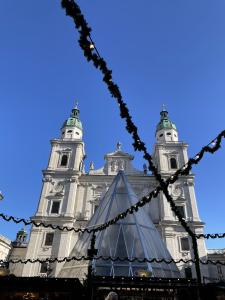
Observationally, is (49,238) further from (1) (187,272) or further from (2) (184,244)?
(1) (187,272)

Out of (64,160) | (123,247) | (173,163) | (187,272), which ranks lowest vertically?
(123,247)

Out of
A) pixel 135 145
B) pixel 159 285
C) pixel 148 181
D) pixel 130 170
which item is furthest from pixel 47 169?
pixel 135 145

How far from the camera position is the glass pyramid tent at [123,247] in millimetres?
11648

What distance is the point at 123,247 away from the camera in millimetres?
12758

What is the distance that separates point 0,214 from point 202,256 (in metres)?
27.1

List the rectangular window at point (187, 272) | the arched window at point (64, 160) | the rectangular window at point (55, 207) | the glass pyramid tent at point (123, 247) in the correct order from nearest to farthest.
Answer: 1. the glass pyramid tent at point (123, 247)
2. the rectangular window at point (187, 272)
3. the rectangular window at point (55, 207)
4. the arched window at point (64, 160)

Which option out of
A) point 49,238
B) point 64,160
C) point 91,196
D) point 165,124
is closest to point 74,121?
point 64,160

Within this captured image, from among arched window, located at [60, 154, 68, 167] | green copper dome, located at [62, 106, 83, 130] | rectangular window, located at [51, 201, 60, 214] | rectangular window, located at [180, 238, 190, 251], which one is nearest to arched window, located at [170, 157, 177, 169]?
rectangular window, located at [180, 238, 190, 251]

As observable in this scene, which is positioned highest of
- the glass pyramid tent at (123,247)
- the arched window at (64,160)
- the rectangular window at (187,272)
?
the arched window at (64,160)

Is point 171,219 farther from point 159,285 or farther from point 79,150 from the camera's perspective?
point 159,285

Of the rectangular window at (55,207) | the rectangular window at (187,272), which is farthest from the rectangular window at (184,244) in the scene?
the rectangular window at (55,207)

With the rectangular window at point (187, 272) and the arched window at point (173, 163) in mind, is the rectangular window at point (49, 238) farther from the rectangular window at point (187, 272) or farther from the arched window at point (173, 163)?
the arched window at point (173, 163)

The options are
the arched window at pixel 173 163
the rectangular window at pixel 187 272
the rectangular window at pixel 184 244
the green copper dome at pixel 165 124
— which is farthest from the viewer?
the green copper dome at pixel 165 124

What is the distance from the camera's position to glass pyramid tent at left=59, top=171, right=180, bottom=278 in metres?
11.6
